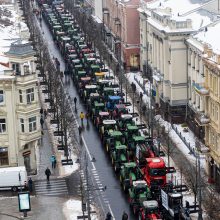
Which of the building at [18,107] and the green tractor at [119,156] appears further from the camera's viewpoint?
the green tractor at [119,156]

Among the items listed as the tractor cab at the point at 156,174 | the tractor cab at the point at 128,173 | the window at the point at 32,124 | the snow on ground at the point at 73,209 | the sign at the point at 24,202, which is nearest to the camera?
the sign at the point at 24,202

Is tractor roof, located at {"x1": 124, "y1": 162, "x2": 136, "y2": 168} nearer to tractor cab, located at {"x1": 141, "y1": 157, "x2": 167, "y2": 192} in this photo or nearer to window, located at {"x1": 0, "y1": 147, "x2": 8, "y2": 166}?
tractor cab, located at {"x1": 141, "y1": 157, "x2": 167, "y2": 192}

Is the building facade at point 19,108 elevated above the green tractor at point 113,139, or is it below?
above

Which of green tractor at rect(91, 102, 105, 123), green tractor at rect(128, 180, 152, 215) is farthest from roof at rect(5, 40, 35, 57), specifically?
green tractor at rect(91, 102, 105, 123)

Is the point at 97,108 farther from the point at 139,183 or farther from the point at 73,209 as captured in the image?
the point at 139,183

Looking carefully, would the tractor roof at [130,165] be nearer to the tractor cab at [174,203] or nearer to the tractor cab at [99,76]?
the tractor cab at [174,203]

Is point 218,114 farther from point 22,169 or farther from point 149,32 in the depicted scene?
point 149,32

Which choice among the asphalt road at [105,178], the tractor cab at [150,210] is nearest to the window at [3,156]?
the asphalt road at [105,178]
